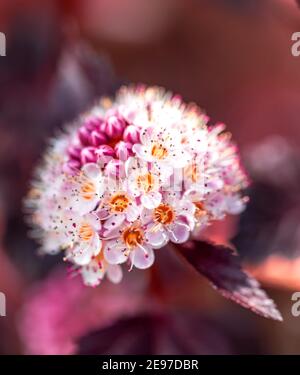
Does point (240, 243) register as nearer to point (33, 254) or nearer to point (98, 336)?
point (98, 336)

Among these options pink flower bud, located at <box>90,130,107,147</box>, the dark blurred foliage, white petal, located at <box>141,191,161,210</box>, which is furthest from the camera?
the dark blurred foliage

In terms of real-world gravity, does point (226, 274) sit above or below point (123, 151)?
below

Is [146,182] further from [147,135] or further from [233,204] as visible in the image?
[233,204]

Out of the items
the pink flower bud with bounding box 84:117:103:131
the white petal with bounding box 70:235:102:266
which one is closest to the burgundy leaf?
the white petal with bounding box 70:235:102:266

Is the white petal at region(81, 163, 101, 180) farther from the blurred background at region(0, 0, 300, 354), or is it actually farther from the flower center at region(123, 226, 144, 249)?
the blurred background at region(0, 0, 300, 354)

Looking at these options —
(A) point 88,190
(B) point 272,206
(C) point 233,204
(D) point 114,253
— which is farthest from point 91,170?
(B) point 272,206
